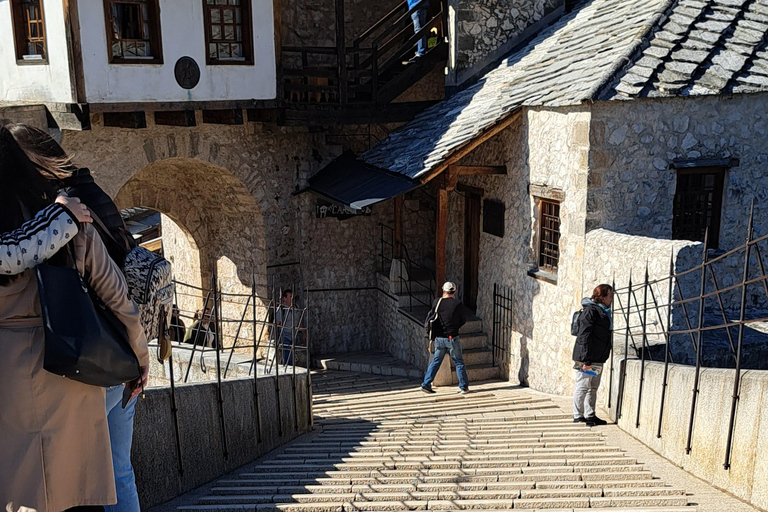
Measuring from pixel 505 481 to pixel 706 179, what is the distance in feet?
20.5

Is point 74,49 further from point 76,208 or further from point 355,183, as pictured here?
point 76,208

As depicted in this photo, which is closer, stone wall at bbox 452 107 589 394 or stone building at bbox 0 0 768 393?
stone building at bbox 0 0 768 393

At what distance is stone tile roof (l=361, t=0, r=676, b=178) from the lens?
9891mm

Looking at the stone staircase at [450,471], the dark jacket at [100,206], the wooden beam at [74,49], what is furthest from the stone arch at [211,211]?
the dark jacket at [100,206]

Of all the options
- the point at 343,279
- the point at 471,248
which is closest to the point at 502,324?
the point at 471,248

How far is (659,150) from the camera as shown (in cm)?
960

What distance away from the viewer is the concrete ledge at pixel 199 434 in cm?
500

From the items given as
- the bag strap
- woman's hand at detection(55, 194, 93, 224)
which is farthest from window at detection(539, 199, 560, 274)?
woman's hand at detection(55, 194, 93, 224)

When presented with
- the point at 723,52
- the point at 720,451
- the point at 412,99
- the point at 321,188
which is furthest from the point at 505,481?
the point at 412,99

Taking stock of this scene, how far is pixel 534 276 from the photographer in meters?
10.7

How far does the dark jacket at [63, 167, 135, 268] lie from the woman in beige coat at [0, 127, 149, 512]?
274 millimetres

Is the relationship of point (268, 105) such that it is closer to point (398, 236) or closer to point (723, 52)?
point (398, 236)

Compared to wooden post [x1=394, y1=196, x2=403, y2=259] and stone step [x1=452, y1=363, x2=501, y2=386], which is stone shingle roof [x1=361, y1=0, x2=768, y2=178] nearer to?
wooden post [x1=394, y1=196, x2=403, y2=259]

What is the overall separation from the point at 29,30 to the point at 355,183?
5216 mm
